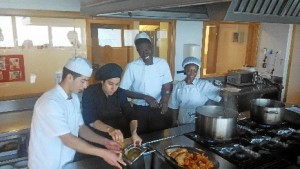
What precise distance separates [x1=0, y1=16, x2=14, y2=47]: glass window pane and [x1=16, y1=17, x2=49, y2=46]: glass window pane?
0.07m

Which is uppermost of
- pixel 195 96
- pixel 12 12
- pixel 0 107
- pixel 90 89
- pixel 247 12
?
pixel 12 12

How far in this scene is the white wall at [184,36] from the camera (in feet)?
11.1

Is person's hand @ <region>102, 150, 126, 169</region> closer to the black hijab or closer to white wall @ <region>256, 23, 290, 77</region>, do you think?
the black hijab

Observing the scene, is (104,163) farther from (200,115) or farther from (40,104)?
(200,115)

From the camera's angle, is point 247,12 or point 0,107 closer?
point 247,12

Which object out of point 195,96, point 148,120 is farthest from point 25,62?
point 195,96

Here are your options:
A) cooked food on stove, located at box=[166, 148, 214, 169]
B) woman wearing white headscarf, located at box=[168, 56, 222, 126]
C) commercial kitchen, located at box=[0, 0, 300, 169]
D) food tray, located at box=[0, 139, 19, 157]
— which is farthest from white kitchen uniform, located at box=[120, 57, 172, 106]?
food tray, located at box=[0, 139, 19, 157]

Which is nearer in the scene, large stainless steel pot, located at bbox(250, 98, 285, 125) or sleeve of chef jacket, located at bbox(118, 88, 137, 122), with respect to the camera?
large stainless steel pot, located at bbox(250, 98, 285, 125)

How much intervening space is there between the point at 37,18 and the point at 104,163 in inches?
76.7

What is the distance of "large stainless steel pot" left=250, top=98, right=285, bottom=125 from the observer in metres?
1.58

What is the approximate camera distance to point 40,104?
1.22 m

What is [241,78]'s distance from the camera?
12.1 ft

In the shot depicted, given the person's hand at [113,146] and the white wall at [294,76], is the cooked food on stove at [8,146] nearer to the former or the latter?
the person's hand at [113,146]

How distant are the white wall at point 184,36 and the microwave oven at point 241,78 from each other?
0.75 m
